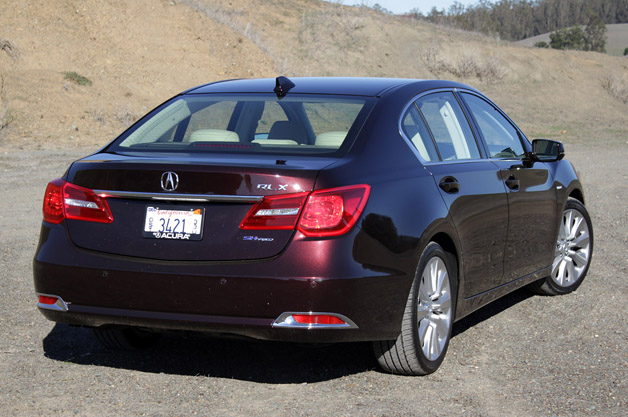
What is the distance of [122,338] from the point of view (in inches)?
219

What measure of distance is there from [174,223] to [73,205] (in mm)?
615

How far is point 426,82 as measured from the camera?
575 centimetres

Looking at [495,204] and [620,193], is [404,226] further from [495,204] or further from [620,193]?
[620,193]

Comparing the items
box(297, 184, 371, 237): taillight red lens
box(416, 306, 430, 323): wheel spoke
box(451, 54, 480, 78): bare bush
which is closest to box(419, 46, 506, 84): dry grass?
box(451, 54, 480, 78): bare bush

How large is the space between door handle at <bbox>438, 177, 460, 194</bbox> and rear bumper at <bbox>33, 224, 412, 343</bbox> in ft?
2.25

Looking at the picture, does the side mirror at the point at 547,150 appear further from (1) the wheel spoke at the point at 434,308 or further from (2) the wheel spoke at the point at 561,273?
(1) the wheel spoke at the point at 434,308

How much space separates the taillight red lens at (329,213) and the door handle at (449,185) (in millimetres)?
924

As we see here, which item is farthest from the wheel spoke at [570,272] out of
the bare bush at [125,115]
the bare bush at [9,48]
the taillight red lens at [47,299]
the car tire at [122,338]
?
the bare bush at [9,48]

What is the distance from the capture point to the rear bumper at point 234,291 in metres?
4.33

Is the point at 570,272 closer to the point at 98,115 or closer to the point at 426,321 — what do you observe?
the point at 426,321

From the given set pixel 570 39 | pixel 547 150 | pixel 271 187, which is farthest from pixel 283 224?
pixel 570 39

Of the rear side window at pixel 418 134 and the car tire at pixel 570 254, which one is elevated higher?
the rear side window at pixel 418 134

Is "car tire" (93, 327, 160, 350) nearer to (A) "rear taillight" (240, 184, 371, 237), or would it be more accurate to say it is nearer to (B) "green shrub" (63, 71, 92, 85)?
(A) "rear taillight" (240, 184, 371, 237)

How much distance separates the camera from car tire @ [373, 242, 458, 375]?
487cm
